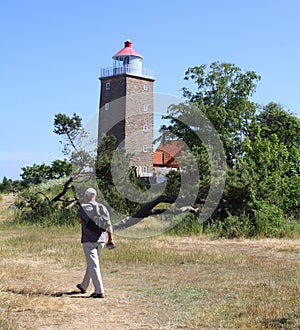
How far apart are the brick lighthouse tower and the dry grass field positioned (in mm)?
24686

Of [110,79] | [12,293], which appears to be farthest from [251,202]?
[110,79]

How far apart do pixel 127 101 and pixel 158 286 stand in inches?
1392

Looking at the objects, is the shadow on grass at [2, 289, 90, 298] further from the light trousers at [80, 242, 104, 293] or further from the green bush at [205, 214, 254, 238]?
the green bush at [205, 214, 254, 238]

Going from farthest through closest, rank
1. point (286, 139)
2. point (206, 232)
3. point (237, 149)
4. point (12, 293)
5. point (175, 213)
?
point (286, 139) → point (237, 149) → point (175, 213) → point (206, 232) → point (12, 293)

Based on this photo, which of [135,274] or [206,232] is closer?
[135,274]

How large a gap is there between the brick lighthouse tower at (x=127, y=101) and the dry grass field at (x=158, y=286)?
24686 millimetres

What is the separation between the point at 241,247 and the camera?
13930mm

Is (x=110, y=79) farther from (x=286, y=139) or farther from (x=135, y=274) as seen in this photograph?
(x=135, y=274)

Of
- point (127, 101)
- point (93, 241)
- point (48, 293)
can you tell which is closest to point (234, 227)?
point (93, 241)

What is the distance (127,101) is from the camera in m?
43.2

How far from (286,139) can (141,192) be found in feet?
49.5

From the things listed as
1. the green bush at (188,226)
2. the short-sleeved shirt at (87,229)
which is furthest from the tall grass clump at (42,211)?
the short-sleeved shirt at (87,229)

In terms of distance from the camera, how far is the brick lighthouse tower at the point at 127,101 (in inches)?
1570

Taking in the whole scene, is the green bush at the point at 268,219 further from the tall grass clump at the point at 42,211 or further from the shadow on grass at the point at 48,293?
the shadow on grass at the point at 48,293
